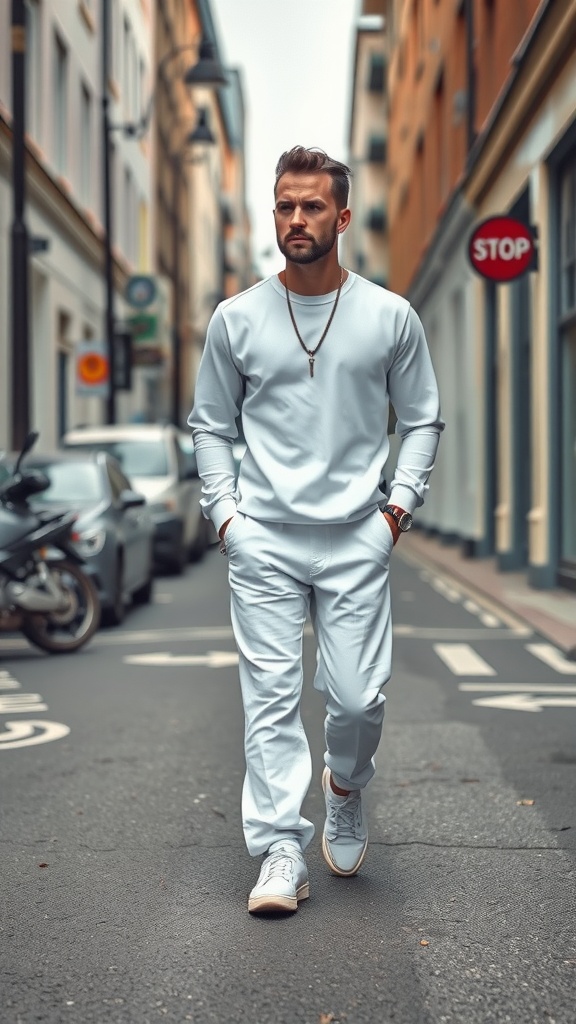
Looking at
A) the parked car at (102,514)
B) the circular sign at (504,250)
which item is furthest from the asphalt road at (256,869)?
the circular sign at (504,250)

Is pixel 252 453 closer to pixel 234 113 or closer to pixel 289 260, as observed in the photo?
pixel 289 260

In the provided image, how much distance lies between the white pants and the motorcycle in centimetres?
581

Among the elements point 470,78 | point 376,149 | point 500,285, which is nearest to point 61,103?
point 470,78

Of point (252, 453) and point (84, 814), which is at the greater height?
point (252, 453)

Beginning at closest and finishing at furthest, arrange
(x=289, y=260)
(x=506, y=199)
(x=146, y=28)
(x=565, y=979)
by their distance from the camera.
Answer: (x=565, y=979), (x=289, y=260), (x=506, y=199), (x=146, y=28)

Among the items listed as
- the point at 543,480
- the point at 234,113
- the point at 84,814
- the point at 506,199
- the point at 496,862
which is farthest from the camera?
the point at 234,113

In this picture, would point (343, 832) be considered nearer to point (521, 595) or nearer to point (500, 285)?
point (521, 595)

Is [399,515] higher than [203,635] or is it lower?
higher

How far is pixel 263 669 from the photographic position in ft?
12.7

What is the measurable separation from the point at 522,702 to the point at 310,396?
434cm

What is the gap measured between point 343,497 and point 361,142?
6230 centimetres

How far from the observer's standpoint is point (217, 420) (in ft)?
13.3

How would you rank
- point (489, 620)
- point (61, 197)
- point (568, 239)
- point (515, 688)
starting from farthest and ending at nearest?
point (61, 197) < point (568, 239) < point (489, 620) < point (515, 688)

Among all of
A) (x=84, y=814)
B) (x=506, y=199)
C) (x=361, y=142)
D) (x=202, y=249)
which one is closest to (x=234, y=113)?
(x=202, y=249)
